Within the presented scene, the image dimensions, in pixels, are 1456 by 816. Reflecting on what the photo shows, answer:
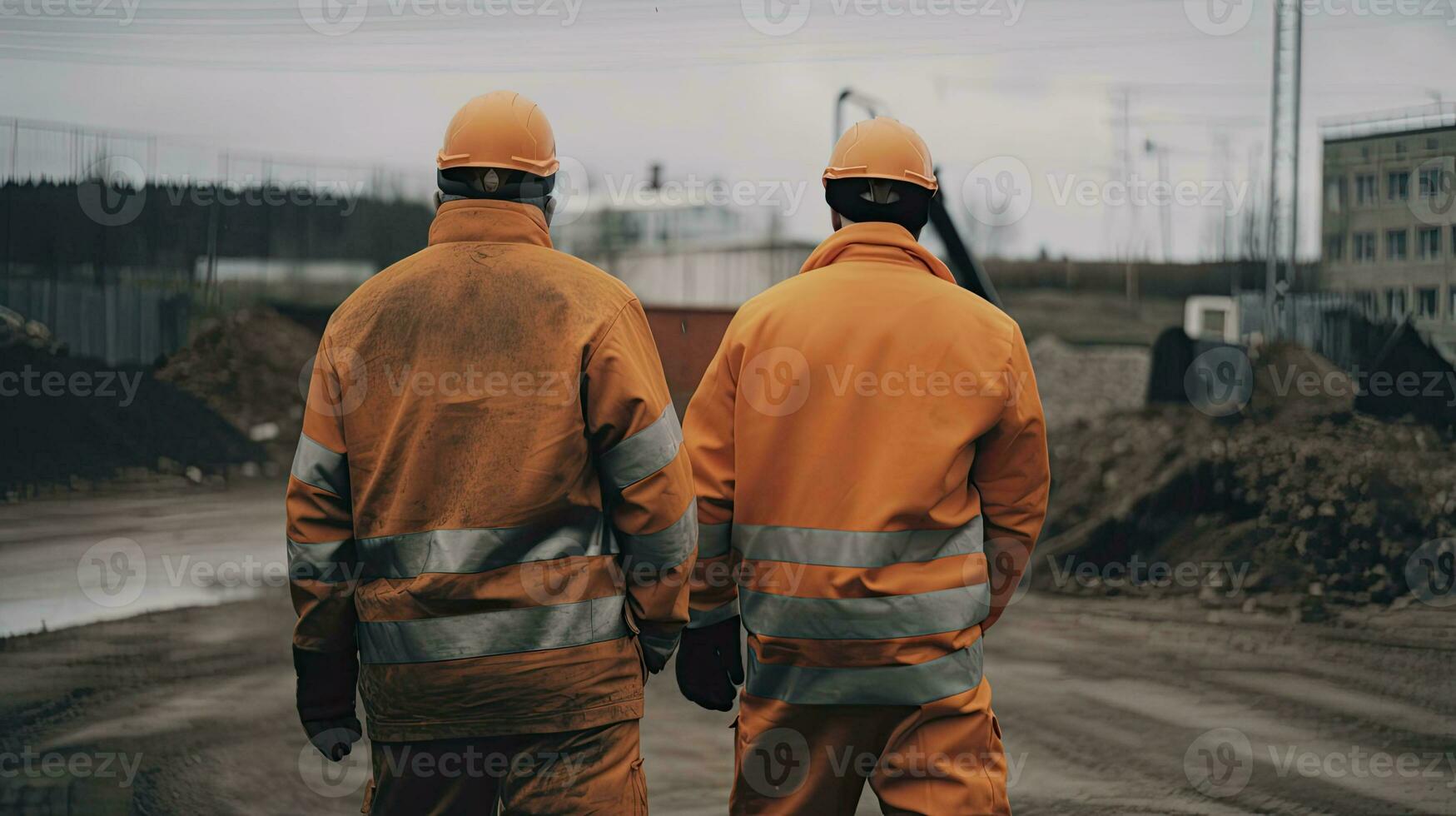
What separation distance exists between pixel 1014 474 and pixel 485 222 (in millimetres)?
1264

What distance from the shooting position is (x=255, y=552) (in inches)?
340

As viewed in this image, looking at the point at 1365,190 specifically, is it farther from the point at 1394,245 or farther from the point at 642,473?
the point at 642,473

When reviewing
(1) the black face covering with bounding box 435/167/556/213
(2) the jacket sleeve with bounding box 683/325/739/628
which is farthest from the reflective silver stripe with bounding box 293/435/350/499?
(2) the jacket sleeve with bounding box 683/325/739/628

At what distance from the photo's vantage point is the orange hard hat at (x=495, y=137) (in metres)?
2.48

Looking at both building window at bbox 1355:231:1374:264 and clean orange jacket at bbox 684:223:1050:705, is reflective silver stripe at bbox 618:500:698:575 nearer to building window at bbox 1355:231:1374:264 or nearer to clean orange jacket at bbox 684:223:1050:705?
clean orange jacket at bbox 684:223:1050:705

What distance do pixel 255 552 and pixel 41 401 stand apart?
5.79 feet

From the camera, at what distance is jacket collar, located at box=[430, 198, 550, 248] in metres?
2.50

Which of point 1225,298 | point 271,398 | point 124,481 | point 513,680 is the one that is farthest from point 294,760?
point 1225,298

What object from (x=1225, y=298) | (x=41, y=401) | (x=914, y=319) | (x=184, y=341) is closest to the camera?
(x=914, y=319)

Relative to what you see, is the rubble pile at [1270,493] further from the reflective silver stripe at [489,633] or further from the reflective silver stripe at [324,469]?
the reflective silver stripe at [324,469]

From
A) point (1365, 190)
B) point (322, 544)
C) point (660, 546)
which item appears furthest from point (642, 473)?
point (1365, 190)

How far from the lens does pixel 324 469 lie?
2.40 m

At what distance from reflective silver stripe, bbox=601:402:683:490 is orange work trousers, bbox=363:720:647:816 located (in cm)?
52

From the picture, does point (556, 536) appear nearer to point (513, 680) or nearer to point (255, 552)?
point (513, 680)
